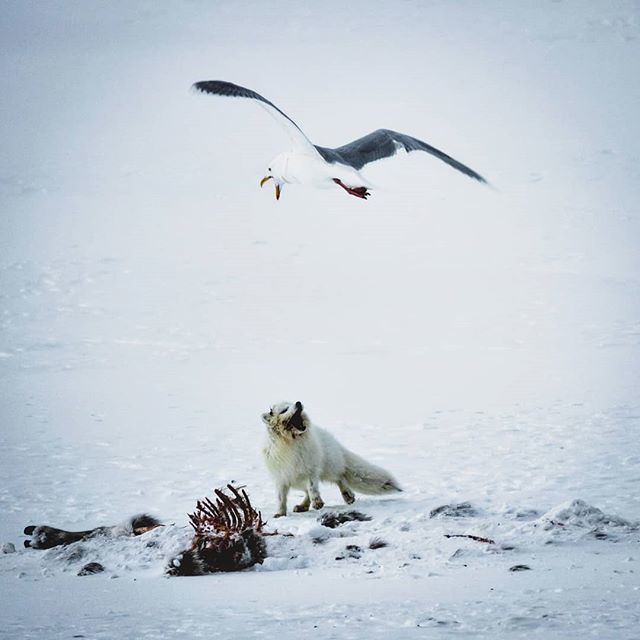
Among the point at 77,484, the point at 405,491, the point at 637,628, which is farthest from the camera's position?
the point at 77,484

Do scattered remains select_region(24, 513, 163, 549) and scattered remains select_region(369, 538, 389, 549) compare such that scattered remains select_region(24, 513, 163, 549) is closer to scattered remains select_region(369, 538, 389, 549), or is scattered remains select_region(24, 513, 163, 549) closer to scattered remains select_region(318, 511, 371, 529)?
scattered remains select_region(318, 511, 371, 529)

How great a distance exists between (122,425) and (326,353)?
183 cm

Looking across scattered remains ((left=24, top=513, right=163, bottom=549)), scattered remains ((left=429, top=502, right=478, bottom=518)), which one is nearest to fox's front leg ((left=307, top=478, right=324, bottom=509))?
scattered remains ((left=429, top=502, right=478, bottom=518))

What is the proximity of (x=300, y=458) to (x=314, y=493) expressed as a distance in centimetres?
15

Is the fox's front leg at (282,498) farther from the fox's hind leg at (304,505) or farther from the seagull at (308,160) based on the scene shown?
the seagull at (308,160)

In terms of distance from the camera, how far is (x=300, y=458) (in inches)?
158

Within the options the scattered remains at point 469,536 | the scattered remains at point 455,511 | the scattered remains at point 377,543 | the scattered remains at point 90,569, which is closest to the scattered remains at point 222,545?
the scattered remains at point 90,569

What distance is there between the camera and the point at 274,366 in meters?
6.86

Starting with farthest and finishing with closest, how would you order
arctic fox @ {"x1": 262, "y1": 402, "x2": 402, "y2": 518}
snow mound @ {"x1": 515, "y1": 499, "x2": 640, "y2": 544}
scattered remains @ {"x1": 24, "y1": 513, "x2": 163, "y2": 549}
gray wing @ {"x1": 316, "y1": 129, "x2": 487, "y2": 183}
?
gray wing @ {"x1": 316, "y1": 129, "x2": 487, "y2": 183}, arctic fox @ {"x1": 262, "y1": 402, "x2": 402, "y2": 518}, scattered remains @ {"x1": 24, "y1": 513, "x2": 163, "y2": 549}, snow mound @ {"x1": 515, "y1": 499, "x2": 640, "y2": 544}

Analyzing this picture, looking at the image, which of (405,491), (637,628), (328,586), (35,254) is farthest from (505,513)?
(35,254)

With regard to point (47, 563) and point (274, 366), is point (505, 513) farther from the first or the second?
point (274, 366)

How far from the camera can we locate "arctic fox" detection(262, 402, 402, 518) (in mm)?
4023

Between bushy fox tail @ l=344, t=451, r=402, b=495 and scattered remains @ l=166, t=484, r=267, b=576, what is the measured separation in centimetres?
83

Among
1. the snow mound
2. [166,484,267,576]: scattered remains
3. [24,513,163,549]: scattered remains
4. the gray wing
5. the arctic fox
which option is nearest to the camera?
[166,484,267,576]: scattered remains
